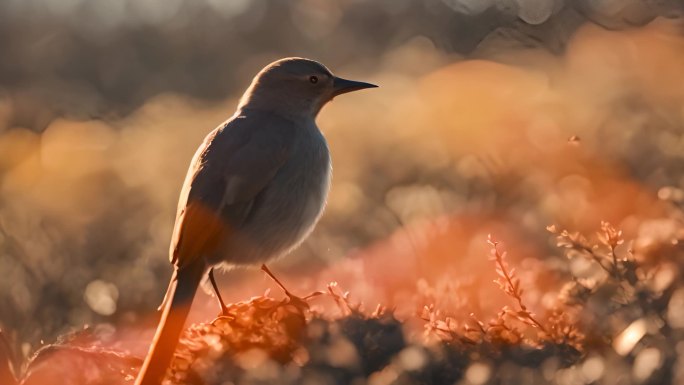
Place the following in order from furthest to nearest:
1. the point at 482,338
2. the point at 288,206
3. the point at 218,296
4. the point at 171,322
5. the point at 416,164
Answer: the point at 416,164 → the point at 288,206 → the point at 218,296 → the point at 171,322 → the point at 482,338

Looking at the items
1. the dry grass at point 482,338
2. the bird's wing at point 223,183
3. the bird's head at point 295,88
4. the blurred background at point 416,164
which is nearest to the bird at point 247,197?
the bird's wing at point 223,183

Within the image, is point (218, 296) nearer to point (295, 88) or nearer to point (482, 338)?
point (295, 88)

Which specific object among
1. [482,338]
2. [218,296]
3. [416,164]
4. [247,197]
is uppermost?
[482,338]

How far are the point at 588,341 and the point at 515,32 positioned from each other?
7184 mm

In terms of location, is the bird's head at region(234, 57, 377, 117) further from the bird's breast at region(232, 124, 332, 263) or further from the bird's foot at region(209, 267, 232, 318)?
the bird's foot at region(209, 267, 232, 318)

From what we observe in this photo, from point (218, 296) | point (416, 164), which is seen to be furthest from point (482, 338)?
point (416, 164)

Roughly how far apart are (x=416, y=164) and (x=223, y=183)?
3.61 meters

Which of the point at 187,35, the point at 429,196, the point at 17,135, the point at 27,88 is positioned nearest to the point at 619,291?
the point at 429,196

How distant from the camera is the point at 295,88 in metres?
5.95

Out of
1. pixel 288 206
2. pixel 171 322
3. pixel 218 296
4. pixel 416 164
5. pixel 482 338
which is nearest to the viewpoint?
pixel 482 338

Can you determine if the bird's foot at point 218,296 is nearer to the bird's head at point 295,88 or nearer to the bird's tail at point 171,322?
the bird's tail at point 171,322

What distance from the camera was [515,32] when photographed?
9.97 m

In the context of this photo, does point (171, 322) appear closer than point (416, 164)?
Yes

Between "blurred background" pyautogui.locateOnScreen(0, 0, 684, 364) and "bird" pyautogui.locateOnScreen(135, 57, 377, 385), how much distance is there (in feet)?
1.41
